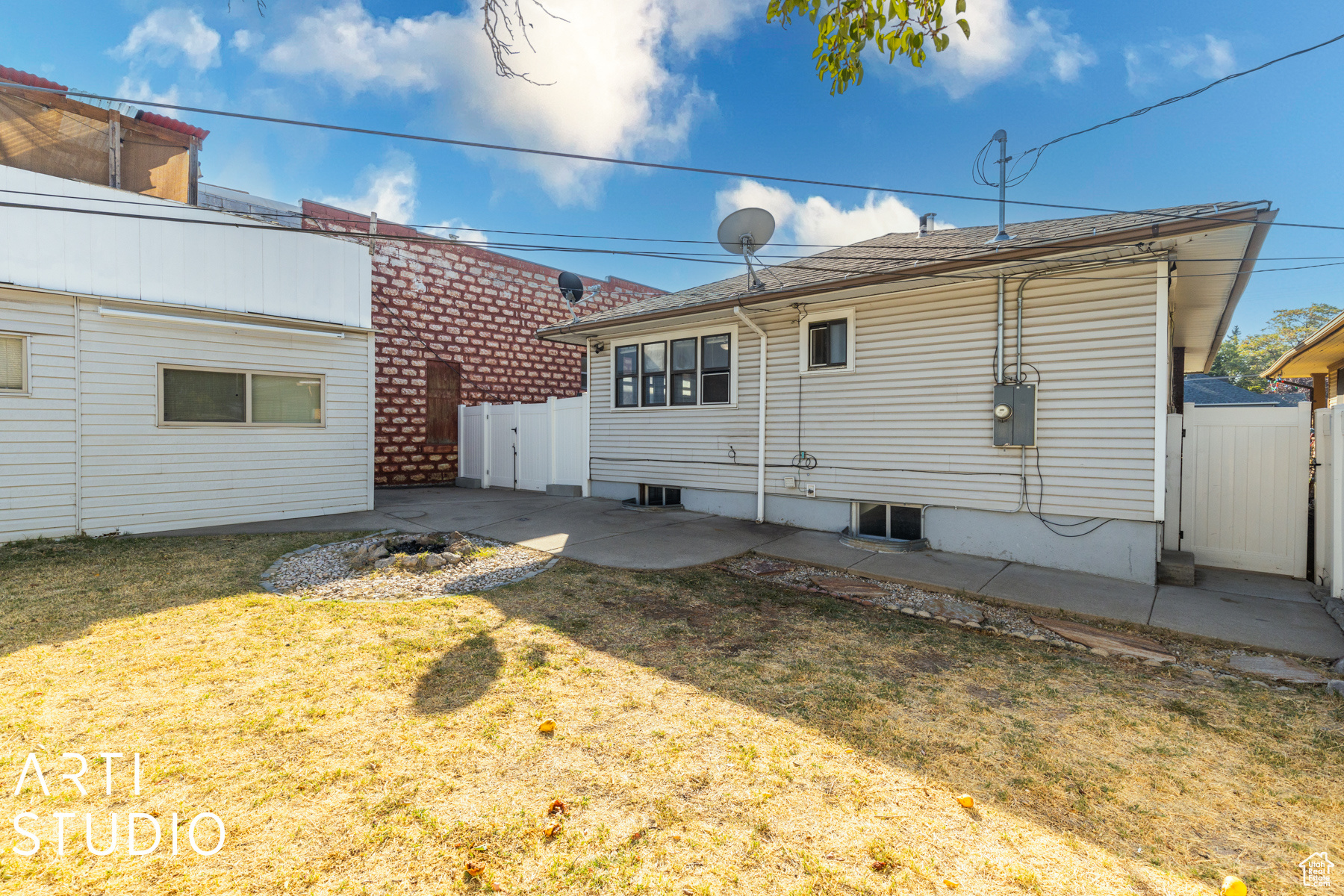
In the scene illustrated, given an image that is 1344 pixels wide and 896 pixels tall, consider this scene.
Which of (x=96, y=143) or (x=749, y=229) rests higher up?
(x=96, y=143)

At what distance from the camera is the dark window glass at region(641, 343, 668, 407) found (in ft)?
31.9

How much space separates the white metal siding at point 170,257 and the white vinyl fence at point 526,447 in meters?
3.88

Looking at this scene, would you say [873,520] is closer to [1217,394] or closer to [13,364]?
[13,364]

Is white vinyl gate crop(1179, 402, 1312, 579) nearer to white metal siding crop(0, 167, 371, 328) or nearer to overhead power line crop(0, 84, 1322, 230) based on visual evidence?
overhead power line crop(0, 84, 1322, 230)

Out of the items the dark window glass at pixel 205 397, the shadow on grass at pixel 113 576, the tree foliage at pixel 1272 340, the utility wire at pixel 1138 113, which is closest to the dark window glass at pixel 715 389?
the utility wire at pixel 1138 113

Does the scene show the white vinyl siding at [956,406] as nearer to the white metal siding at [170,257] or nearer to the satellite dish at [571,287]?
the satellite dish at [571,287]

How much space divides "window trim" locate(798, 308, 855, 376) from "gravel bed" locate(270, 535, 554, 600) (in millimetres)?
4453

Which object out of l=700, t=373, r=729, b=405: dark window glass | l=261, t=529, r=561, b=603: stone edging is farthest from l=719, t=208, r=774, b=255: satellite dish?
l=261, t=529, r=561, b=603: stone edging

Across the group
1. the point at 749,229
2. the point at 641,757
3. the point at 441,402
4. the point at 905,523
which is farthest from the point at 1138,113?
the point at 441,402

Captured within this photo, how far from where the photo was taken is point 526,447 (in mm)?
12352

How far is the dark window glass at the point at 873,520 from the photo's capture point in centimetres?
766

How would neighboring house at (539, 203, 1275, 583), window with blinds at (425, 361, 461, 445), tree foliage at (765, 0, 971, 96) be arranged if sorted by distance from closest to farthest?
tree foliage at (765, 0, 971, 96), neighboring house at (539, 203, 1275, 583), window with blinds at (425, 361, 461, 445)

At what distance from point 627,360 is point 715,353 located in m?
1.92

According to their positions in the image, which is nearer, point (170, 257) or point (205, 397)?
point (170, 257)
